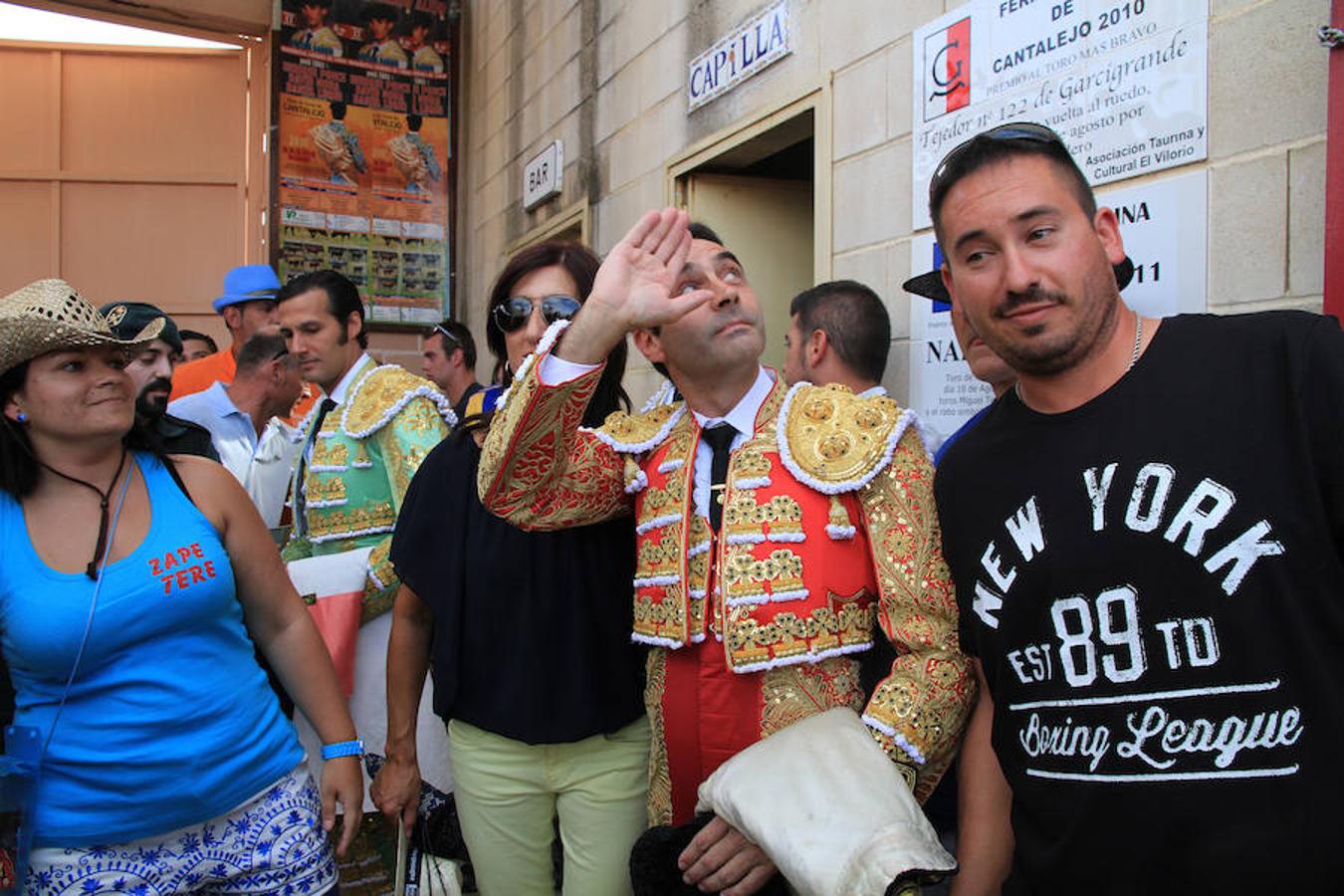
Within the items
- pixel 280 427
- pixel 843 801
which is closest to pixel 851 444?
pixel 843 801

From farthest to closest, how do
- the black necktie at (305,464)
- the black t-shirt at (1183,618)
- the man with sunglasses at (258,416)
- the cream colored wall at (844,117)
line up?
the man with sunglasses at (258,416), the black necktie at (305,464), the cream colored wall at (844,117), the black t-shirt at (1183,618)

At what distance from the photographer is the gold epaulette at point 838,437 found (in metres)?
1.52

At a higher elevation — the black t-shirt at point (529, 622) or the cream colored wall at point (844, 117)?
the cream colored wall at point (844, 117)

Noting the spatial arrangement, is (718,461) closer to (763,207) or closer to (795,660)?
(795,660)

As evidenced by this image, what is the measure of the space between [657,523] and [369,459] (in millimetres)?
1422

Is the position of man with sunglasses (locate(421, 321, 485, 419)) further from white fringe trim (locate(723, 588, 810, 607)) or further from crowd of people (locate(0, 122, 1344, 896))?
white fringe trim (locate(723, 588, 810, 607))

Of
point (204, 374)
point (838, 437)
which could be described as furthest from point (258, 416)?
point (838, 437)

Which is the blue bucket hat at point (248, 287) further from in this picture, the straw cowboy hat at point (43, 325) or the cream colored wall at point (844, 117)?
the straw cowboy hat at point (43, 325)

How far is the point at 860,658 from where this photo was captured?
1.60 m

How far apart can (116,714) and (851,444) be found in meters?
1.38

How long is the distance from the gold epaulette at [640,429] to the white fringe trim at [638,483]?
0.15ft

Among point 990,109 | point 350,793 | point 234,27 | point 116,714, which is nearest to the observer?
point 116,714

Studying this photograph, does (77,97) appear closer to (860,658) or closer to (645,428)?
(645,428)

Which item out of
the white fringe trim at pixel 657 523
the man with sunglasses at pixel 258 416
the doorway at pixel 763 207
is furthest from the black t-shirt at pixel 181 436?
the doorway at pixel 763 207
